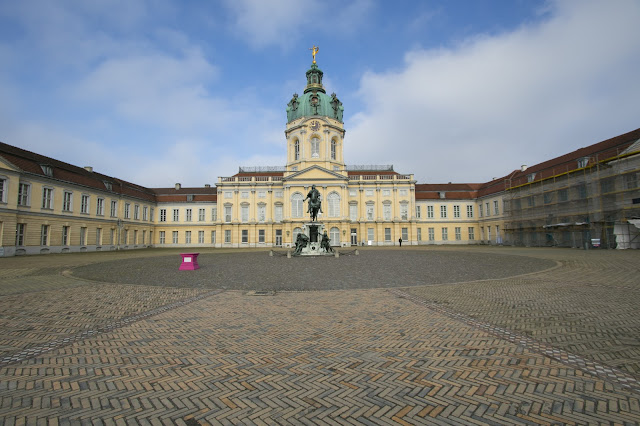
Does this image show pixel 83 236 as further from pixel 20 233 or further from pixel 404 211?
pixel 404 211

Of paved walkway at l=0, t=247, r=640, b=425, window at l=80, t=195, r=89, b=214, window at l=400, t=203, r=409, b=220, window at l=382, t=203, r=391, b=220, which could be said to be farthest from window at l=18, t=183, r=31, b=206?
window at l=400, t=203, r=409, b=220

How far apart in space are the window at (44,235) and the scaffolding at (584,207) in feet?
166

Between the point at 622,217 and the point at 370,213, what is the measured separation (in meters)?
29.2

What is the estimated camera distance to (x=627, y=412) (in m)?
3.05

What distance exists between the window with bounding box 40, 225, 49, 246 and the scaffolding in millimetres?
50722

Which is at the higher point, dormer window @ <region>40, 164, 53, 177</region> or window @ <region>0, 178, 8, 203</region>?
dormer window @ <region>40, 164, 53, 177</region>

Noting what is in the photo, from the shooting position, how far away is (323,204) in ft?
157

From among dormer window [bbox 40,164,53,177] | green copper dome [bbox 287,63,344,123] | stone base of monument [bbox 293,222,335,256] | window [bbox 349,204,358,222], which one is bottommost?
stone base of monument [bbox 293,222,335,256]

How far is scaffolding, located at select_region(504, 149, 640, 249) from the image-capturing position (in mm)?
27406

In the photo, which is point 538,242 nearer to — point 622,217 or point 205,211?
point 622,217

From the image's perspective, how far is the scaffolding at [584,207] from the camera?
89.9 ft

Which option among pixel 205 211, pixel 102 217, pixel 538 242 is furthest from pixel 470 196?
pixel 102 217

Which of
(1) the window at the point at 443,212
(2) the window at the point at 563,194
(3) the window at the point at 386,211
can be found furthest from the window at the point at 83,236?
(2) the window at the point at 563,194

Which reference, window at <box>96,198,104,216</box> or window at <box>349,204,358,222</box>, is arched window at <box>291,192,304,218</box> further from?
window at <box>96,198,104,216</box>
